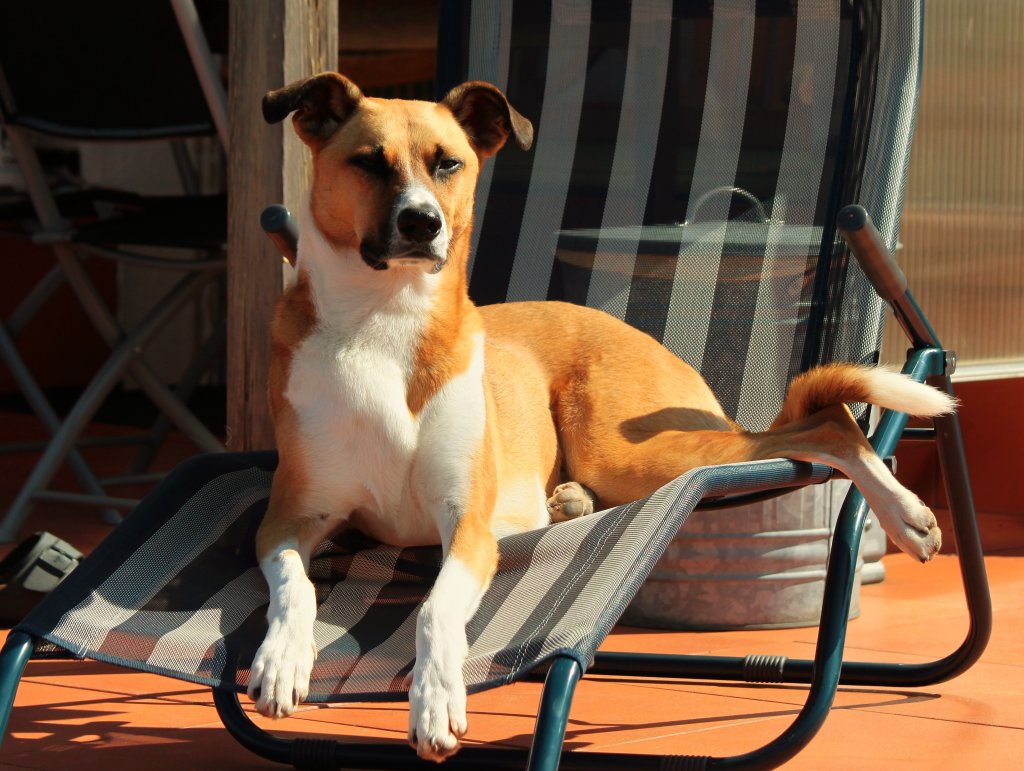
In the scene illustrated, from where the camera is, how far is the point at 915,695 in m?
3.34

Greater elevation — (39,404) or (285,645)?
(285,645)

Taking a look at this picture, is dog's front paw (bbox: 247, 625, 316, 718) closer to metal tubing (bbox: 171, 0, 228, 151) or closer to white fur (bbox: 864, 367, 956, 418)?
white fur (bbox: 864, 367, 956, 418)

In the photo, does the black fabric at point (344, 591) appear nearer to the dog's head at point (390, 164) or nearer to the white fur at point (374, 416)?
the white fur at point (374, 416)

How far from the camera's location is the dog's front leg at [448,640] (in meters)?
1.96

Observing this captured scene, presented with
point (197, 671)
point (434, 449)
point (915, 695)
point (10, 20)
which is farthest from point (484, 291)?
point (10, 20)

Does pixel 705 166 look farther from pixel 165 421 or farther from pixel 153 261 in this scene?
pixel 165 421

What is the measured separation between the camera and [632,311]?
3430mm

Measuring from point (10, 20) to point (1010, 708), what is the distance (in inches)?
138

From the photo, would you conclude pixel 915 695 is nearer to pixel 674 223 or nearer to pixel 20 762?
pixel 674 223

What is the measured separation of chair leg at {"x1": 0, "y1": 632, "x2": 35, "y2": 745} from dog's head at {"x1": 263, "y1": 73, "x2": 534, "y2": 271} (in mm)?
826

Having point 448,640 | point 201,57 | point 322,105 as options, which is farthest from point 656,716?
point 201,57

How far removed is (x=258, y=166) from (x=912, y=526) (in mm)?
1919

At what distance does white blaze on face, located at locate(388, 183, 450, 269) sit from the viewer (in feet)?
8.09

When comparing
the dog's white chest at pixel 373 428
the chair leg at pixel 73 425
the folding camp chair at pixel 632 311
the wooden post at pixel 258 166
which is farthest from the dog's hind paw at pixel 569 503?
the chair leg at pixel 73 425
